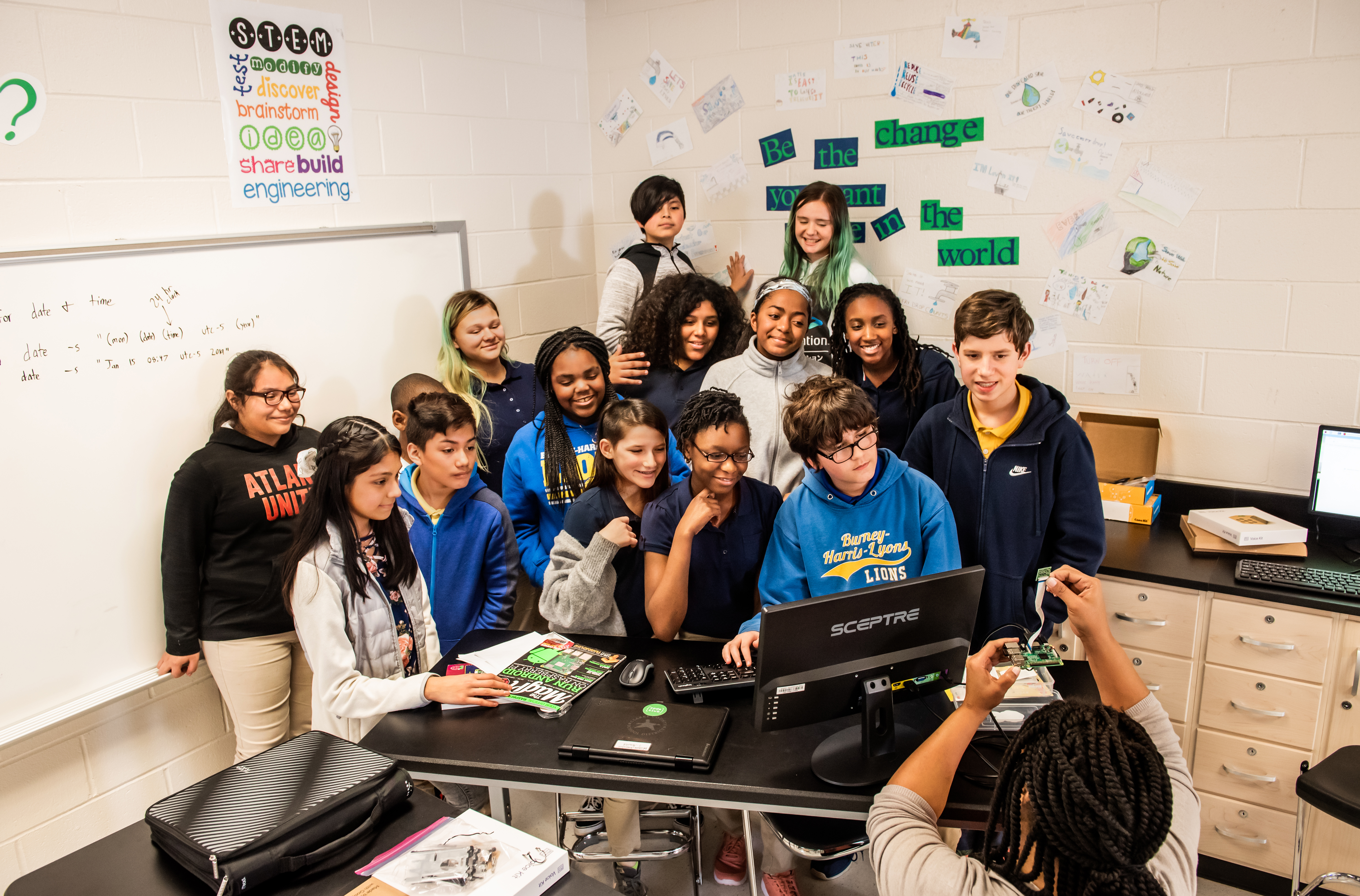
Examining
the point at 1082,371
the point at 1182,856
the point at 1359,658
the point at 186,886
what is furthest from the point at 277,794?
the point at 1082,371

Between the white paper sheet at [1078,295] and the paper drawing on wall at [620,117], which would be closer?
the white paper sheet at [1078,295]

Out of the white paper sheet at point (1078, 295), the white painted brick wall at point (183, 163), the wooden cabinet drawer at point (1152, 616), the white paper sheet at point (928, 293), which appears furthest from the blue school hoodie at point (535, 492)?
the white paper sheet at point (1078, 295)

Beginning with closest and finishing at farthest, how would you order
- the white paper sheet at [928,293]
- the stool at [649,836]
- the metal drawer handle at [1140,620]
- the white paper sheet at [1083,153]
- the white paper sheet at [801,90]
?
the stool at [649,836]
the metal drawer handle at [1140,620]
the white paper sheet at [1083,153]
the white paper sheet at [928,293]
the white paper sheet at [801,90]

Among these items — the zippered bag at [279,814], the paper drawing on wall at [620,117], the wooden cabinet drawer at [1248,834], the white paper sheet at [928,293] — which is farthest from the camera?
the paper drawing on wall at [620,117]

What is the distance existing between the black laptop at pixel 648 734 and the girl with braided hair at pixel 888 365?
1.22m

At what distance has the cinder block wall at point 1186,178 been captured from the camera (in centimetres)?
264

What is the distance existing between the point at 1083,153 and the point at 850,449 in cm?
169

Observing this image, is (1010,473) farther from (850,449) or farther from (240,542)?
(240,542)

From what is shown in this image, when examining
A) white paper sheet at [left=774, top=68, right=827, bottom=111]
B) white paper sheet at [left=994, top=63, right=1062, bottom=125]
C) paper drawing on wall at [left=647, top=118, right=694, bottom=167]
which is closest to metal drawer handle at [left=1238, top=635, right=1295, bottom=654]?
white paper sheet at [left=994, top=63, right=1062, bottom=125]

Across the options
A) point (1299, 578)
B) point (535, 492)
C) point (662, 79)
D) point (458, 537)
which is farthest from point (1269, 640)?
point (662, 79)

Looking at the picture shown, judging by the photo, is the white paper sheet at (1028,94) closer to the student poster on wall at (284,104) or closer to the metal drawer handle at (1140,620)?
the metal drawer handle at (1140,620)

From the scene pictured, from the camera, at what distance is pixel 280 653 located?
8.30 ft

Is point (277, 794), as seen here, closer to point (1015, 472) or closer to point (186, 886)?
point (186, 886)

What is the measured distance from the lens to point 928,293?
3.33 metres
